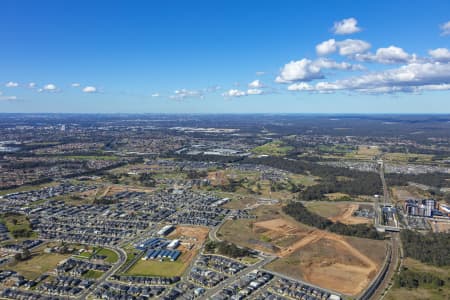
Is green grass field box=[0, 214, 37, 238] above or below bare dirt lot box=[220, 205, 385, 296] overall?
above

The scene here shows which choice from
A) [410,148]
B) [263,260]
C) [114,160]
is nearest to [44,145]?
[114,160]

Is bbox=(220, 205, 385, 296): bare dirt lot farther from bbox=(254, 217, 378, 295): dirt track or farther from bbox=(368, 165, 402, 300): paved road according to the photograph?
bbox=(368, 165, 402, 300): paved road

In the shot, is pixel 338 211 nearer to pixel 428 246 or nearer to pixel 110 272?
pixel 428 246

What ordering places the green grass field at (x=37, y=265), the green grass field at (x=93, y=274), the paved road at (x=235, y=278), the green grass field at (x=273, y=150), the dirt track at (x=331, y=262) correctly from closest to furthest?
the paved road at (x=235, y=278)
the dirt track at (x=331, y=262)
the green grass field at (x=93, y=274)
the green grass field at (x=37, y=265)
the green grass field at (x=273, y=150)

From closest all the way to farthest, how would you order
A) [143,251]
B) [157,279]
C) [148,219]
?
[157,279]
[143,251]
[148,219]

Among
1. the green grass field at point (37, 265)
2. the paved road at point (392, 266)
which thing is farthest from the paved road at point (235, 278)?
the green grass field at point (37, 265)

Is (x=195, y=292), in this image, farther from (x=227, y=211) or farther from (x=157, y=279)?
(x=227, y=211)

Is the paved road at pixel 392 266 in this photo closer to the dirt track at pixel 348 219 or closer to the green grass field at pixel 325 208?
the dirt track at pixel 348 219

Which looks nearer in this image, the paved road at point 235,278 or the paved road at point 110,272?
the paved road at point 110,272

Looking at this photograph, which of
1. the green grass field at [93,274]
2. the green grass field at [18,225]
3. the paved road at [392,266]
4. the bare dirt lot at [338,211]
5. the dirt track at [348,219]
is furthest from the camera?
the bare dirt lot at [338,211]

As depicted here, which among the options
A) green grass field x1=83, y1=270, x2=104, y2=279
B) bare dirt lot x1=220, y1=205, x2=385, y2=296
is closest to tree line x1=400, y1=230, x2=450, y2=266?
bare dirt lot x1=220, y1=205, x2=385, y2=296

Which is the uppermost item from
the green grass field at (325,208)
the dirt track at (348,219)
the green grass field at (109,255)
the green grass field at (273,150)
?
the green grass field at (273,150)
